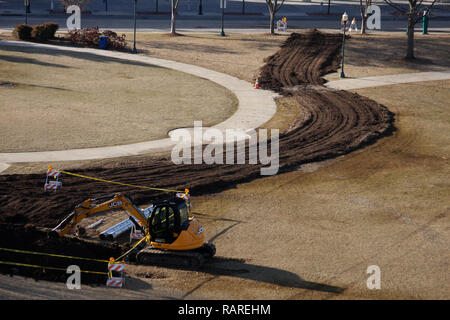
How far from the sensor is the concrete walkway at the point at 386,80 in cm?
3819

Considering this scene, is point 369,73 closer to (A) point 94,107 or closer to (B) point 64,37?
(A) point 94,107

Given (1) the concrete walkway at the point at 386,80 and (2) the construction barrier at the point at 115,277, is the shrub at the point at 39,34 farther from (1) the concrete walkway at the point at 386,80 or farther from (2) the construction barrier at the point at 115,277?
(2) the construction barrier at the point at 115,277

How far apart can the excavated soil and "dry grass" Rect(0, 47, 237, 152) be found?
3978 mm

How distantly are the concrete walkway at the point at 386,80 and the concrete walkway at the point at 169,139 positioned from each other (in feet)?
16.8

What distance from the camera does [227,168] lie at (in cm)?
2312

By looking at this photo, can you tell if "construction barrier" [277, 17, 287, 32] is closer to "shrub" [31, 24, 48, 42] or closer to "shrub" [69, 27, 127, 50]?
"shrub" [69, 27, 127, 50]

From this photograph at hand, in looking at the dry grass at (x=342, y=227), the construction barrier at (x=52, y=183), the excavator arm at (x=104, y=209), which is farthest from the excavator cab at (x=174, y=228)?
the construction barrier at (x=52, y=183)

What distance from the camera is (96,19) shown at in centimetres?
6338

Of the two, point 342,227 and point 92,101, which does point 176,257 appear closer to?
point 342,227

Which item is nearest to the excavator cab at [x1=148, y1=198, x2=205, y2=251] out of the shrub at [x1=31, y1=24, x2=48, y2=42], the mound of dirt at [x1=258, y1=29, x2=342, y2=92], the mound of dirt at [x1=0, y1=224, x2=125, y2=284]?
the mound of dirt at [x1=0, y1=224, x2=125, y2=284]

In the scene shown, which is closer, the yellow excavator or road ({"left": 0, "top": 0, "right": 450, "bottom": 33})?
the yellow excavator

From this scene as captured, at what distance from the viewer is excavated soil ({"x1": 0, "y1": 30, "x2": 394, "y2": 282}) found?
729 inches

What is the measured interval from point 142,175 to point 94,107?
1095cm
